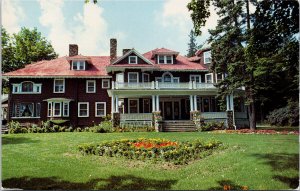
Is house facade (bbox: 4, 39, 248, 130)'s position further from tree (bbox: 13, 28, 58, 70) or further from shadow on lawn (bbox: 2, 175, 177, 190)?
shadow on lawn (bbox: 2, 175, 177, 190)

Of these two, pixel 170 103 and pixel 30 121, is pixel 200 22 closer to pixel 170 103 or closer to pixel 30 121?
pixel 170 103

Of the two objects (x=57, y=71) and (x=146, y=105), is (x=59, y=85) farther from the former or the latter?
(x=146, y=105)

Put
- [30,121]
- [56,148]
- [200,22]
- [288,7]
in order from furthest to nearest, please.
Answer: [30,121] → [56,148] → [200,22] → [288,7]

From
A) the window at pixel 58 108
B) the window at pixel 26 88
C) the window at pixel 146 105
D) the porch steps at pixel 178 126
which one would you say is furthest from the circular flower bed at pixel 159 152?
the window at pixel 26 88

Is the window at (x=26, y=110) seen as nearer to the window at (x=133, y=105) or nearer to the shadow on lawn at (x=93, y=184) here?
the window at (x=133, y=105)

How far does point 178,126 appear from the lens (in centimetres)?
1756

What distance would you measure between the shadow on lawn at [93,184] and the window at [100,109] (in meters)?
16.5

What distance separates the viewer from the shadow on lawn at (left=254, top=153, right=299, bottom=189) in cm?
532

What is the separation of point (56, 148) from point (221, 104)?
1510 centimetres

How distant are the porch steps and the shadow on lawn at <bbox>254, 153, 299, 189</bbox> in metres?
9.89

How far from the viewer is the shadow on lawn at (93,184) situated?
5.29 metres

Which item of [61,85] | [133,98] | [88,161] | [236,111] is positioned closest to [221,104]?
[236,111]

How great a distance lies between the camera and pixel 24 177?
228 inches

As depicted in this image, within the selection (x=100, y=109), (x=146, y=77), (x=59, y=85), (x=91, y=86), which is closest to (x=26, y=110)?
(x=59, y=85)
